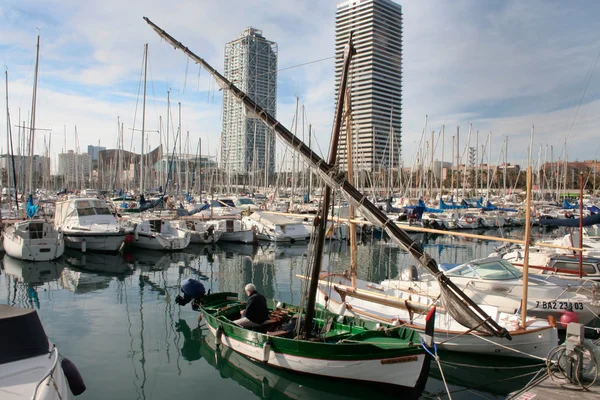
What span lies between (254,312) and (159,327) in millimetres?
5298

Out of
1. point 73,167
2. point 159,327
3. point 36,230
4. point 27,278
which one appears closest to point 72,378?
point 159,327

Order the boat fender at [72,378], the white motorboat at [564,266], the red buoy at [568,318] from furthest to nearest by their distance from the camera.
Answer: the white motorboat at [564,266] < the red buoy at [568,318] < the boat fender at [72,378]

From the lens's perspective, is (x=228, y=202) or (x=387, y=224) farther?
(x=228, y=202)

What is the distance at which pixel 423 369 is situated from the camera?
9.46 meters

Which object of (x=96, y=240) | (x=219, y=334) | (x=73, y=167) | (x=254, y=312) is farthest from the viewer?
(x=73, y=167)

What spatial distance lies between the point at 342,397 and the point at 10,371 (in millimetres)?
7037

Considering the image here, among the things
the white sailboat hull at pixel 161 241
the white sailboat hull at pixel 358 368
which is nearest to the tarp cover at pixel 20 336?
the white sailboat hull at pixel 358 368

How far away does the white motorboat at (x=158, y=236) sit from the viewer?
3158 centimetres

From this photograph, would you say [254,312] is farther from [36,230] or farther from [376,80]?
[376,80]

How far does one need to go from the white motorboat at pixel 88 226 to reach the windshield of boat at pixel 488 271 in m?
23.6

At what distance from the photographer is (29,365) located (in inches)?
303

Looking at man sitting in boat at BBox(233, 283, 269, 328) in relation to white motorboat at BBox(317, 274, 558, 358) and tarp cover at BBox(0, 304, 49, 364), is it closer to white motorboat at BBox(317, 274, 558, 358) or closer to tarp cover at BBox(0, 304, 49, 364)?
white motorboat at BBox(317, 274, 558, 358)

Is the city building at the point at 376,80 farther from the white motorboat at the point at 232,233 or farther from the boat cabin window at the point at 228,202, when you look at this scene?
the white motorboat at the point at 232,233

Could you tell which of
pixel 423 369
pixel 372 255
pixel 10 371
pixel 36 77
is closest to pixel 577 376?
pixel 423 369
